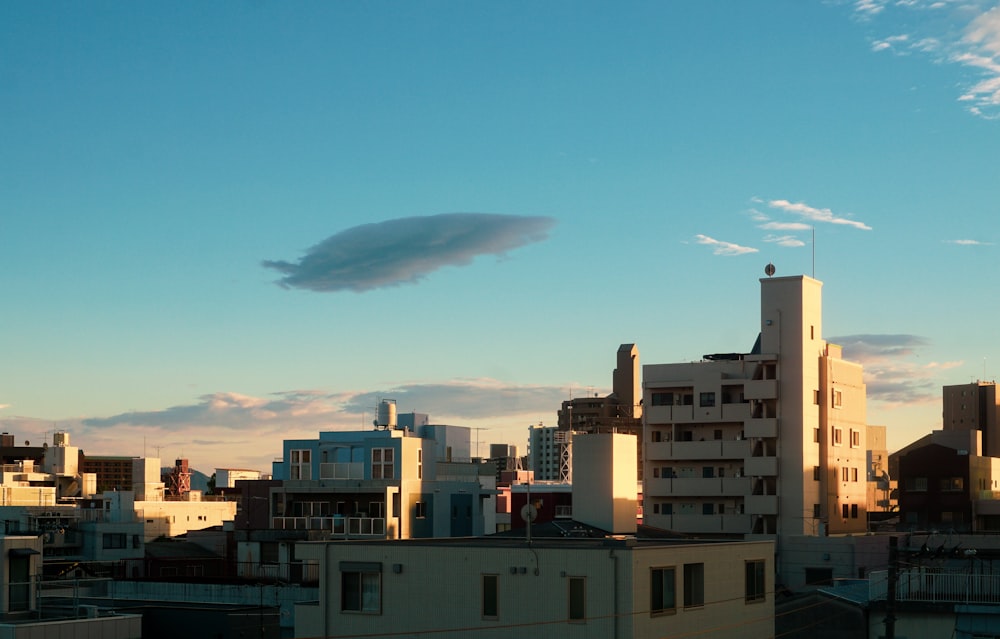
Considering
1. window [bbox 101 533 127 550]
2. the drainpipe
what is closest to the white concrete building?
window [bbox 101 533 127 550]

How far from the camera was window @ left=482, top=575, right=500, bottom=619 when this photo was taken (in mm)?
40403

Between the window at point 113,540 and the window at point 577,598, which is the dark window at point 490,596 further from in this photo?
the window at point 113,540

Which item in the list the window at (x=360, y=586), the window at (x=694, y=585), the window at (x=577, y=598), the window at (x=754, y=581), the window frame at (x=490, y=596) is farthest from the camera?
the window at (x=754, y=581)

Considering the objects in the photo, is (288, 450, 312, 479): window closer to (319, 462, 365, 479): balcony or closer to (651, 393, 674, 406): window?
(319, 462, 365, 479): balcony

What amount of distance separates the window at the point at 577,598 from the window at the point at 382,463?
201ft

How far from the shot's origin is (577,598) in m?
39.3

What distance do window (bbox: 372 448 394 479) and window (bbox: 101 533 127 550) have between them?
21630mm

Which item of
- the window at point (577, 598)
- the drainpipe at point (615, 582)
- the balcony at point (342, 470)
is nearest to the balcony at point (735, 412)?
the balcony at point (342, 470)

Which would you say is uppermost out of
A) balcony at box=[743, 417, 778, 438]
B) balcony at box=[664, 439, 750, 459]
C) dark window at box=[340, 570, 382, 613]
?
balcony at box=[743, 417, 778, 438]

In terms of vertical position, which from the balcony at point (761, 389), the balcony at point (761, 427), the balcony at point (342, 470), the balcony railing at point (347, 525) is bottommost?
→ the balcony railing at point (347, 525)

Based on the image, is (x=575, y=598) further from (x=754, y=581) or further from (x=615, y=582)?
(x=754, y=581)

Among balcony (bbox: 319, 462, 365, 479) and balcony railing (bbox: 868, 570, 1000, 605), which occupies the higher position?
balcony (bbox: 319, 462, 365, 479)

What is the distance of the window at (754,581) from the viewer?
150 feet

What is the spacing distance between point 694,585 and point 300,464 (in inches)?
2494
